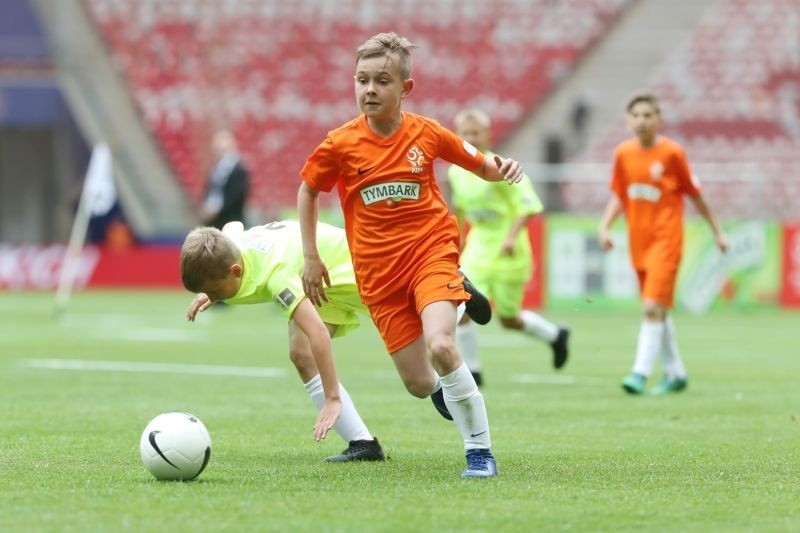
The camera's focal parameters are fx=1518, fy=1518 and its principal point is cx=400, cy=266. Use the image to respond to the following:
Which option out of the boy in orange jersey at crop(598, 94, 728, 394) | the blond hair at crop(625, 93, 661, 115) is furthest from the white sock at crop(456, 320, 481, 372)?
the blond hair at crop(625, 93, 661, 115)

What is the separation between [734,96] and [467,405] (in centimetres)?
2266

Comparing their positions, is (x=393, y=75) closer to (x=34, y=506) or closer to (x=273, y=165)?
(x=34, y=506)

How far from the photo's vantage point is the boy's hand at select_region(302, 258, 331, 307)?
6.68 m

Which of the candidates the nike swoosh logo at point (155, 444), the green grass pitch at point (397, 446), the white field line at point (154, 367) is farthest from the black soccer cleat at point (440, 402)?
the white field line at point (154, 367)

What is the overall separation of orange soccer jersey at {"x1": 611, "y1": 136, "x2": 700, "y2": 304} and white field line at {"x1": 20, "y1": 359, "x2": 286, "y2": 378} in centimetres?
317

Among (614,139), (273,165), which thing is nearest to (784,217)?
(614,139)

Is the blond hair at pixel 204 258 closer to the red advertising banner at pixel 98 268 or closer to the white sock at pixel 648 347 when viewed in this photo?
the white sock at pixel 648 347

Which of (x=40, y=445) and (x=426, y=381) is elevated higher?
(x=426, y=381)

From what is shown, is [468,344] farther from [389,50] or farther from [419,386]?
[389,50]

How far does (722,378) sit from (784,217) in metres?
12.8

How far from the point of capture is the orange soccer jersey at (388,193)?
677 cm

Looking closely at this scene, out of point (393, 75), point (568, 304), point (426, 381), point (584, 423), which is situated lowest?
point (568, 304)

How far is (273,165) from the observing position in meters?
29.1

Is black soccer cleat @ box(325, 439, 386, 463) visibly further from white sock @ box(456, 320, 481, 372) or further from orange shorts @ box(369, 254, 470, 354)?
white sock @ box(456, 320, 481, 372)
